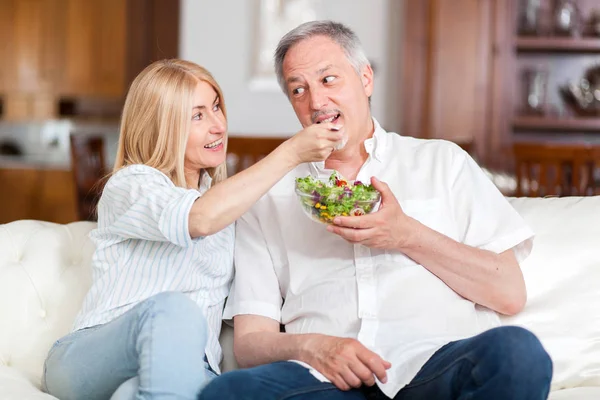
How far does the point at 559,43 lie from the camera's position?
476 centimetres

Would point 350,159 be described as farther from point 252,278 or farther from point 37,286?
point 37,286

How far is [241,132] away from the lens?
4871mm

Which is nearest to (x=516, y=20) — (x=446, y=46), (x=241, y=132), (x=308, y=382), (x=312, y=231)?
(x=446, y=46)

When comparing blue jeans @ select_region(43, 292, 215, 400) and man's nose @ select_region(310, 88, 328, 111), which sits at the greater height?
man's nose @ select_region(310, 88, 328, 111)

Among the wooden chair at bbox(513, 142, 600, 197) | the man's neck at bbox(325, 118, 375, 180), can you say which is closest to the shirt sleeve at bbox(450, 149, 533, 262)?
the man's neck at bbox(325, 118, 375, 180)

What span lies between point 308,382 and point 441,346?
1.04ft

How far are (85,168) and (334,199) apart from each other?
2.30 meters

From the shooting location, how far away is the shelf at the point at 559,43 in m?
4.74

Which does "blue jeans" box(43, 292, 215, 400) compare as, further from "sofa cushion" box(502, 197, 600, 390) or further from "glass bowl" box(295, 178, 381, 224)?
"sofa cushion" box(502, 197, 600, 390)

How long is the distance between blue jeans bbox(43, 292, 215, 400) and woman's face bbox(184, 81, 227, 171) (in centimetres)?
46

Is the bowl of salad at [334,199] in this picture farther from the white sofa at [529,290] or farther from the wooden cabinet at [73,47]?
the wooden cabinet at [73,47]

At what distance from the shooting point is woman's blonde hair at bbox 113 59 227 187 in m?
2.01

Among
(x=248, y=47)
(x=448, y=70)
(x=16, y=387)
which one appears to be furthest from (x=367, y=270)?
(x=248, y=47)

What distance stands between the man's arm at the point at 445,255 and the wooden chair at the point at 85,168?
83.3 inches
